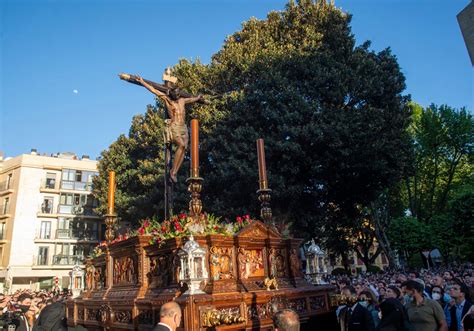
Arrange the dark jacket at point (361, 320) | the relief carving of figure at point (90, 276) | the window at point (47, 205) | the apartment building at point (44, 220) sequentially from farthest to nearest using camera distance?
the window at point (47, 205) < the apartment building at point (44, 220) < the relief carving of figure at point (90, 276) < the dark jacket at point (361, 320)

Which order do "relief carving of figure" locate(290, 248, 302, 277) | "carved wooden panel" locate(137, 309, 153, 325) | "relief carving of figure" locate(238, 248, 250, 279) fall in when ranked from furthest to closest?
"relief carving of figure" locate(290, 248, 302, 277), "relief carving of figure" locate(238, 248, 250, 279), "carved wooden panel" locate(137, 309, 153, 325)

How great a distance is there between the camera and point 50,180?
163 ft

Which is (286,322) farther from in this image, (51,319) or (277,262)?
(51,319)

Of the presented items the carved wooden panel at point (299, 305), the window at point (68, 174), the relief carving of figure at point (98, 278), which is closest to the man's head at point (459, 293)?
the carved wooden panel at point (299, 305)

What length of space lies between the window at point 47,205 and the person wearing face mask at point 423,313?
50.1 m

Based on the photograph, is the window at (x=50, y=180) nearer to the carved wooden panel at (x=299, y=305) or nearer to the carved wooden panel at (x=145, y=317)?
the carved wooden panel at (x=145, y=317)

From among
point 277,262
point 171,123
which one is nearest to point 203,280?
point 277,262

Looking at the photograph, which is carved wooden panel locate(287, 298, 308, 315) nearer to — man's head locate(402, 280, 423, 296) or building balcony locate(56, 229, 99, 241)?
man's head locate(402, 280, 423, 296)

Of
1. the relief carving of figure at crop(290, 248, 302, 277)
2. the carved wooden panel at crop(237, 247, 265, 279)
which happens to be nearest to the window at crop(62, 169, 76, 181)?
the relief carving of figure at crop(290, 248, 302, 277)

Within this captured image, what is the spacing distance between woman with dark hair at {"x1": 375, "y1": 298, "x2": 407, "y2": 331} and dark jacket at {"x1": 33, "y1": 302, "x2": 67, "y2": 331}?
6.13m

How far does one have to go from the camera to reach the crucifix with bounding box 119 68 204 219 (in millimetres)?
9352

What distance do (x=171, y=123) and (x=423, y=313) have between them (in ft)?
21.9

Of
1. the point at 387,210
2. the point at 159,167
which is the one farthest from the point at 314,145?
the point at 387,210

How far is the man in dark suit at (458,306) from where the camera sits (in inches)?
296
